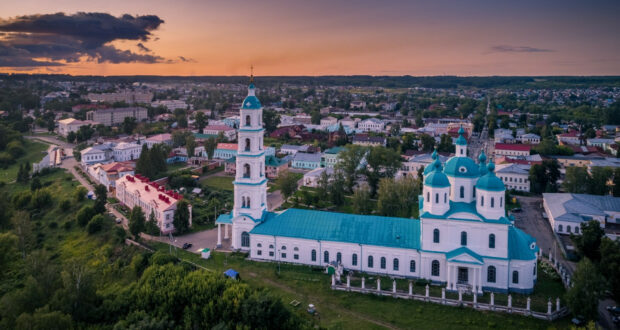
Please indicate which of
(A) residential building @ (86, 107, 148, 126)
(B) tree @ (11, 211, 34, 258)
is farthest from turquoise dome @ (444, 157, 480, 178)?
(A) residential building @ (86, 107, 148, 126)

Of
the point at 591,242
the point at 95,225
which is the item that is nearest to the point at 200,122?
the point at 95,225

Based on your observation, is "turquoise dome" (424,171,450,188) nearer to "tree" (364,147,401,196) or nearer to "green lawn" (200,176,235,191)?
"tree" (364,147,401,196)

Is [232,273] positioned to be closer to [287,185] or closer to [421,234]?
[421,234]

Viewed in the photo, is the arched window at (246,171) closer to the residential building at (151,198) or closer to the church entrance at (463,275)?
the residential building at (151,198)

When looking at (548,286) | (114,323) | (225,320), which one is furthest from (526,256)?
(114,323)

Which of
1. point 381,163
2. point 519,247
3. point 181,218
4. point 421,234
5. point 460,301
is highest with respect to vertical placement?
point 381,163

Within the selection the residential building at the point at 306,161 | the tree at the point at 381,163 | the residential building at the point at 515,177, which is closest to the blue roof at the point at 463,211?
the tree at the point at 381,163
